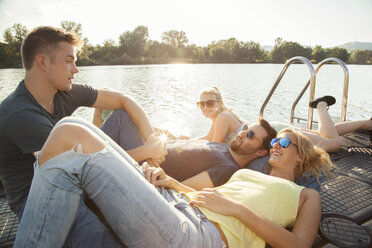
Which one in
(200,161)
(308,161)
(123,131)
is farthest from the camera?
(123,131)

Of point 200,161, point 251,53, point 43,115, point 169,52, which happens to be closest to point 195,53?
point 169,52

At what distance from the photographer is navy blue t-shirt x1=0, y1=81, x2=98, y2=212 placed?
1594 millimetres

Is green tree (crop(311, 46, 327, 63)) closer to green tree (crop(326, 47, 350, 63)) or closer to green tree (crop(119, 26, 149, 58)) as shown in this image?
green tree (crop(326, 47, 350, 63))

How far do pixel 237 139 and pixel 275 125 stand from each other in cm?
90

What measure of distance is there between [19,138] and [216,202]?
4.38 feet

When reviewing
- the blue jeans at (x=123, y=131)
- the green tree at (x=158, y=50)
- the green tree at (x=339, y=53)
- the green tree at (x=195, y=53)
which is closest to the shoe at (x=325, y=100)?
the blue jeans at (x=123, y=131)

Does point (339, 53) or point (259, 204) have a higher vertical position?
point (339, 53)

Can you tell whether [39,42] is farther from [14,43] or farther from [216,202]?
[14,43]

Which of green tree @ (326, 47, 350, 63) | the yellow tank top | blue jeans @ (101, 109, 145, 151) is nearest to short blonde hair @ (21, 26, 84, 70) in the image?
blue jeans @ (101, 109, 145, 151)

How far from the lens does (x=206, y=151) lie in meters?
2.45

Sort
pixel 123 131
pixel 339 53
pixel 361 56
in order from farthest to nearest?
pixel 339 53
pixel 361 56
pixel 123 131

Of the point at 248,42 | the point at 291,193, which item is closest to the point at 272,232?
the point at 291,193

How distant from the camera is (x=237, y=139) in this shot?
250cm

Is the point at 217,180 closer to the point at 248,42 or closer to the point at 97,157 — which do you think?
the point at 97,157
